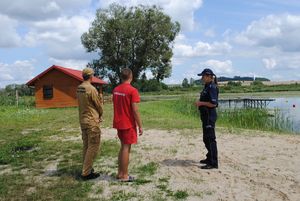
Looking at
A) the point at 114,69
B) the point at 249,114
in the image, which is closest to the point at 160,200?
the point at 249,114

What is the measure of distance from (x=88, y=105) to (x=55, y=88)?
28.2 metres

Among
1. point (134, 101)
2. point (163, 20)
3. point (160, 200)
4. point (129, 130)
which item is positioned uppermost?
point (163, 20)

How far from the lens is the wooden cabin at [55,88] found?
1363 inches

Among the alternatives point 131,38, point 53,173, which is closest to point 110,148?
point 53,173

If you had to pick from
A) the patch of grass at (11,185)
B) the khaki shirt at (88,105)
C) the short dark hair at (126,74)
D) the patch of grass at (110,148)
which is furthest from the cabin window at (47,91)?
the short dark hair at (126,74)

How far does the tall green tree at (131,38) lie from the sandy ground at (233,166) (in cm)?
3863

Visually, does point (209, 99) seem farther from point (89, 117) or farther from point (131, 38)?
point (131, 38)

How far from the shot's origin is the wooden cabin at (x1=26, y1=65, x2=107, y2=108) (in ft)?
114

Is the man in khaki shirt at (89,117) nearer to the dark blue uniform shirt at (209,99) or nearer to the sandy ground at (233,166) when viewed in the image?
the sandy ground at (233,166)

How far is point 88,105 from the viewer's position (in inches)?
293

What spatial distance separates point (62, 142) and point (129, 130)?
5210 millimetres

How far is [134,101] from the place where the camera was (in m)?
7.08

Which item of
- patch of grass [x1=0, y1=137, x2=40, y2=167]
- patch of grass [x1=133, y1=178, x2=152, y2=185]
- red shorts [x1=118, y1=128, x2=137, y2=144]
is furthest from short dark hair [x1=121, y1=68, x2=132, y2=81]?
patch of grass [x1=0, y1=137, x2=40, y2=167]

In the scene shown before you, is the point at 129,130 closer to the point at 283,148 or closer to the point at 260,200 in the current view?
the point at 260,200
